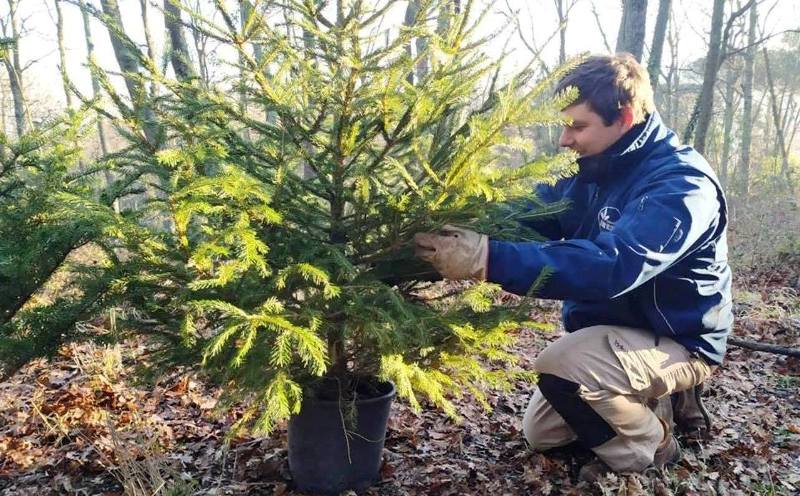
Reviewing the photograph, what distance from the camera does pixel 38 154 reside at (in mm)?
2496

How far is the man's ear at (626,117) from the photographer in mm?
2770

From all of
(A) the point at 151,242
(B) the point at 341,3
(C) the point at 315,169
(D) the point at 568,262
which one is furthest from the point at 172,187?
(D) the point at 568,262

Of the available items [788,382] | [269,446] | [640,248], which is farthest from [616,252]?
[788,382]

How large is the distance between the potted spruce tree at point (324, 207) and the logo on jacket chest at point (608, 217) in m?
0.49

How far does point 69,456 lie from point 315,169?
226cm

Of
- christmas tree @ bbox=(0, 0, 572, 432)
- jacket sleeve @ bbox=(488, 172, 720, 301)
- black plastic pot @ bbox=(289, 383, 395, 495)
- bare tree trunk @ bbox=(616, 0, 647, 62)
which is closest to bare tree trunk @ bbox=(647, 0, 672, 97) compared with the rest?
bare tree trunk @ bbox=(616, 0, 647, 62)

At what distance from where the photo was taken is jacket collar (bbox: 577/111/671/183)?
2.83 metres

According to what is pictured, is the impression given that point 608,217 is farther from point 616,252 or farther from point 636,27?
point 636,27

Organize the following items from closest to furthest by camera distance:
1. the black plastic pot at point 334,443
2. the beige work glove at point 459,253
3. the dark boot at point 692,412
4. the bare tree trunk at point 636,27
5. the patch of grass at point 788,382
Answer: the beige work glove at point 459,253 → the black plastic pot at point 334,443 → the dark boot at point 692,412 → the patch of grass at point 788,382 → the bare tree trunk at point 636,27

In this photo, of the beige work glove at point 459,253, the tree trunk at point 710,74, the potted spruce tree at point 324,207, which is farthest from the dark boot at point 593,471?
the tree trunk at point 710,74

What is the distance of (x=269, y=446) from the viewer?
3.28 metres

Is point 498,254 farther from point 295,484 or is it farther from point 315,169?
point 295,484

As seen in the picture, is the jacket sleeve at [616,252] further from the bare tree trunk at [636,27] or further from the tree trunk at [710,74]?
the tree trunk at [710,74]

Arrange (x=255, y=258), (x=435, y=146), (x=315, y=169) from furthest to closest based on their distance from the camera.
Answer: (x=315, y=169), (x=435, y=146), (x=255, y=258)
